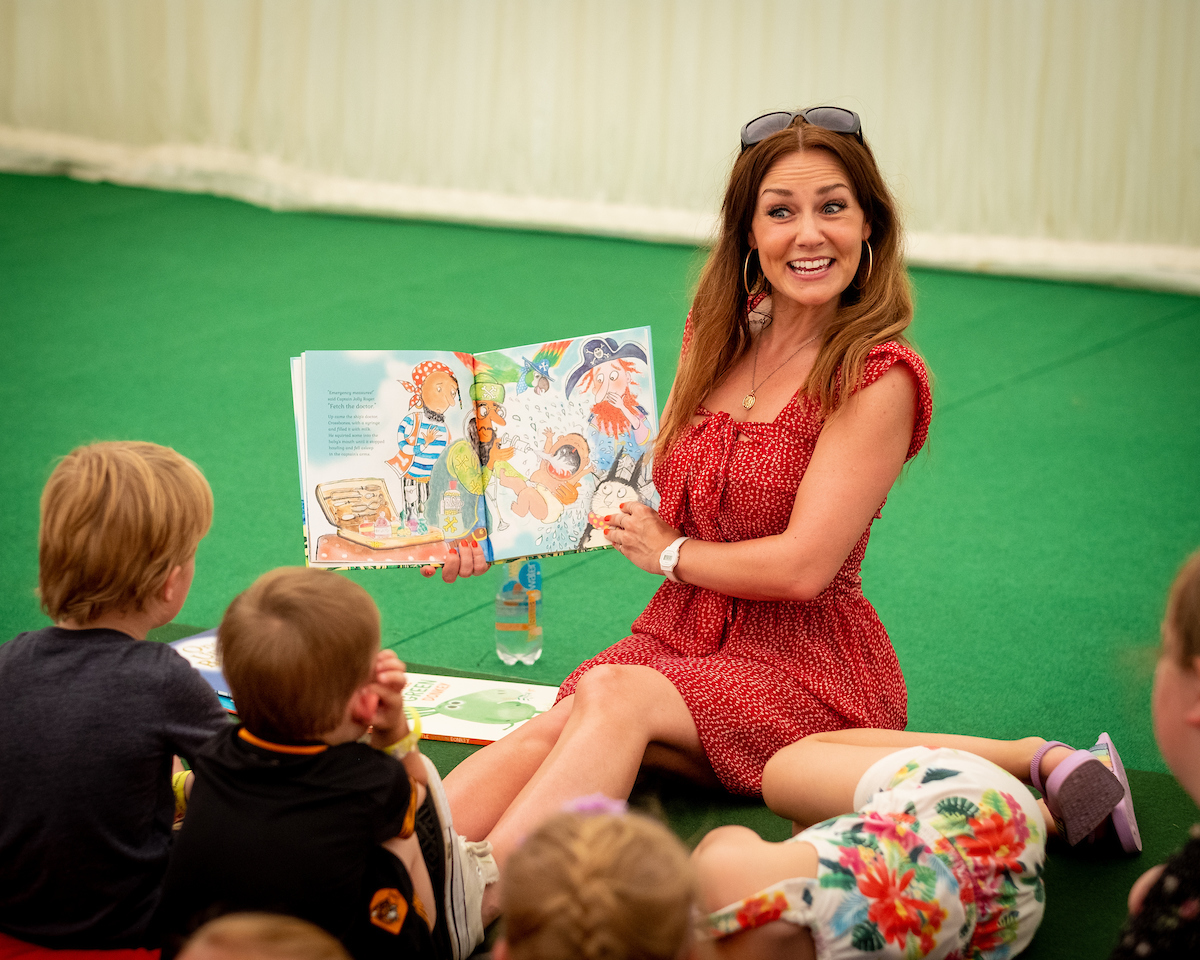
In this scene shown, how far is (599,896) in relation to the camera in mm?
1087

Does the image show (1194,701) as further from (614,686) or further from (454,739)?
(454,739)

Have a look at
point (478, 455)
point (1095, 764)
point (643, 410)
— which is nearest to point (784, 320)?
point (643, 410)

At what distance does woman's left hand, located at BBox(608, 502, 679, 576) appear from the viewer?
86.8 inches

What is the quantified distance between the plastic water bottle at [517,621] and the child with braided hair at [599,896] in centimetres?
185

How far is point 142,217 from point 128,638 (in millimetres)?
6433

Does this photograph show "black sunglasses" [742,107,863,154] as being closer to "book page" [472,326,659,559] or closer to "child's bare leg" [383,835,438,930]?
"book page" [472,326,659,559]

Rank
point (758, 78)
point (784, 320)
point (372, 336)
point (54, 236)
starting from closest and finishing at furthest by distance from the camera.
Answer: point (784, 320) → point (372, 336) → point (54, 236) → point (758, 78)

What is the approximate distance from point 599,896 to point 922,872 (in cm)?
62

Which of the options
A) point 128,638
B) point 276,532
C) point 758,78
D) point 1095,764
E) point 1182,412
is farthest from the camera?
point 758,78

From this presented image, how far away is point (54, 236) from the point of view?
6789mm

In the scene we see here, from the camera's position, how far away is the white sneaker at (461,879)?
1632 mm

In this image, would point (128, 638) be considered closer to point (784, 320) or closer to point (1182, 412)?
point (784, 320)

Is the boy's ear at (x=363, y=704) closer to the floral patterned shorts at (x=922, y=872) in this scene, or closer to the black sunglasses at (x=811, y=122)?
the floral patterned shorts at (x=922, y=872)

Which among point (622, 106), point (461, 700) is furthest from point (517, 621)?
point (622, 106)
